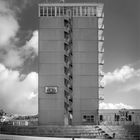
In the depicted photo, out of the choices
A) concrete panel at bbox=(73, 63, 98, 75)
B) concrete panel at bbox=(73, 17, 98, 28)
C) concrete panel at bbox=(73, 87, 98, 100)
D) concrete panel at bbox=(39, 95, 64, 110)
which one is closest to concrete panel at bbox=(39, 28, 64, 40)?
concrete panel at bbox=(73, 17, 98, 28)

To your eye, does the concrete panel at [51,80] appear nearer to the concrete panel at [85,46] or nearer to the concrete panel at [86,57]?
the concrete panel at [86,57]

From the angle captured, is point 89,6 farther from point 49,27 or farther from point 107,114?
point 107,114

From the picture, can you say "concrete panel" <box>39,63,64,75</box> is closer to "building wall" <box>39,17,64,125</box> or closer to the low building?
"building wall" <box>39,17,64,125</box>

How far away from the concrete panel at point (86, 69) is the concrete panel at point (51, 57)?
1.09 meters

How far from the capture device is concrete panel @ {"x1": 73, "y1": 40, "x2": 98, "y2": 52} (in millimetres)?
19391

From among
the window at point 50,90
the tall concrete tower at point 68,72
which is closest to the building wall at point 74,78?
the tall concrete tower at point 68,72

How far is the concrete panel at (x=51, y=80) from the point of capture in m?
19.2

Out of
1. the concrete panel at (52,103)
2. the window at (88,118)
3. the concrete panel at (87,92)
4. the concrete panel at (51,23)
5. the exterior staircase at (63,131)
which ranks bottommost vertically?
the exterior staircase at (63,131)

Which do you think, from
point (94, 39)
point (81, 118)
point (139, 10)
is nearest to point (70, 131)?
point (81, 118)

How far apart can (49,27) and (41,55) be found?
74.1 inches

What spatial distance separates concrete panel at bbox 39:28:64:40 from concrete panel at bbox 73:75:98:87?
2808mm

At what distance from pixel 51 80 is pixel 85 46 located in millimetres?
3025

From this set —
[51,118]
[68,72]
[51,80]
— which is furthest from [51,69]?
[51,118]

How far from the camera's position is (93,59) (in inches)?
762
